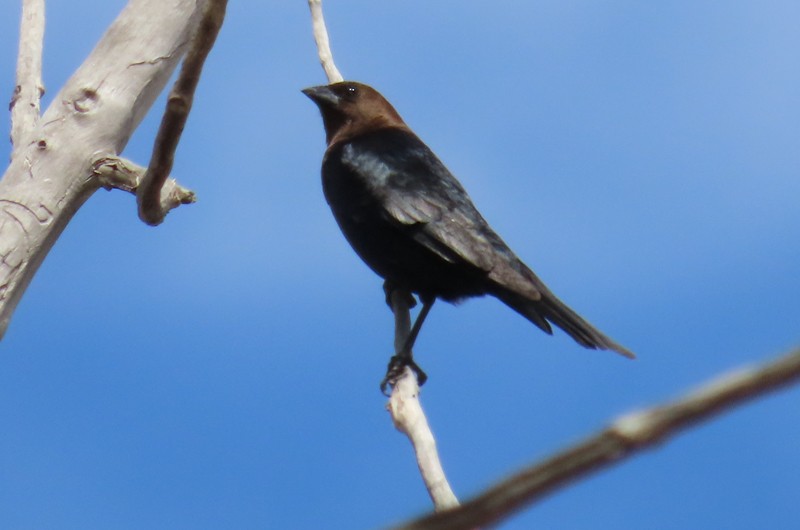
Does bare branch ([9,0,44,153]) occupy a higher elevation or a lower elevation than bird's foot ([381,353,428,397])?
higher

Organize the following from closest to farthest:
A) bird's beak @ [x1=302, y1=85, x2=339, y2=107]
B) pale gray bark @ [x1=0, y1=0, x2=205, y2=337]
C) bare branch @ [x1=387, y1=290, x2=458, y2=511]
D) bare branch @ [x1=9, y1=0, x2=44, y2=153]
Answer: bare branch @ [x1=387, y1=290, x2=458, y2=511]
pale gray bark @ [x1=0, y1=0, x2=205, y2=337]
bare branch @ [x1=9, y1=0, x2=44, y2=153]
bird's beak @ [x1=302, y1=85, x2=339, y2=107]

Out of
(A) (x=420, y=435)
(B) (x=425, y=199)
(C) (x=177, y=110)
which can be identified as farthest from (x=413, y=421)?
(B) (x=425, y=199)

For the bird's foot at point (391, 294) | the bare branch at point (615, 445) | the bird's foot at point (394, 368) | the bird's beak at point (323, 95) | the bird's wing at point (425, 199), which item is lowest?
the bare branch at point (615, 445)

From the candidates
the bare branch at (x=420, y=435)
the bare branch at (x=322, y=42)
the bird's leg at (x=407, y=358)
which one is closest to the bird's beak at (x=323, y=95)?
the bare branch at (x=322, y=42)

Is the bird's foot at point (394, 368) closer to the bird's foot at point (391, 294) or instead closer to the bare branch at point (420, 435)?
the bird's foot at point (391, 294)

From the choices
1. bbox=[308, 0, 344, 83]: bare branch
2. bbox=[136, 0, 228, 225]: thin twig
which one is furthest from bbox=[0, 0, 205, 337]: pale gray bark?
bbox=[308, 0, 344, 83]: bare branch

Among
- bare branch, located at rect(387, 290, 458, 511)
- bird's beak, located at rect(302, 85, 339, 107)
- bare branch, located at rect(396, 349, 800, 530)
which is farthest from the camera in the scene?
bird's beak, located at rect(302, 85, 339, 107)

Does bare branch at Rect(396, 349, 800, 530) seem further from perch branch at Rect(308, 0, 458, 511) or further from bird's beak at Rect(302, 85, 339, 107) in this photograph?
bird's beak at Rect(302, 85, 339, 107)
